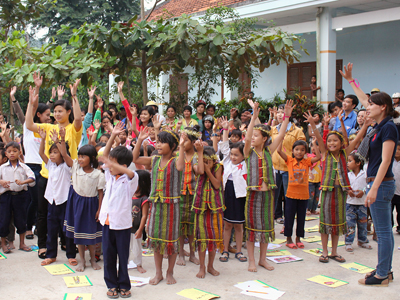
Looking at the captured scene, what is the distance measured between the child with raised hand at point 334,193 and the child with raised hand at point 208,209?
127 centimetres

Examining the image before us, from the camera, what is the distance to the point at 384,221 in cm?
374

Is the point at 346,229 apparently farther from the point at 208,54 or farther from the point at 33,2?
the point at 33,2

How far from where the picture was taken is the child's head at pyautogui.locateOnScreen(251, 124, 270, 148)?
441cm

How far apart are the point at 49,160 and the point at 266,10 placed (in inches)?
305

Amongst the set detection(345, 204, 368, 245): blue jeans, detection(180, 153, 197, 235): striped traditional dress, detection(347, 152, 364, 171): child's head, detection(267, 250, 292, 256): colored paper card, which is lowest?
detection(267, 250, 292, 256): colored paper card

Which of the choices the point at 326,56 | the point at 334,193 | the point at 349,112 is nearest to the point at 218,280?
the point at 334,193

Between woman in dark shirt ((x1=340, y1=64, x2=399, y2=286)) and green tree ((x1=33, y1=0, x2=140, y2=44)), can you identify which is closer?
woman in dark shirt ((x1=340, y1=64, x2=399, y2=286))

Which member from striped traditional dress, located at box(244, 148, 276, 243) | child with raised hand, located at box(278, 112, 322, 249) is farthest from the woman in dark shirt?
child with raised hand, located at box(278, 112, 322, 249)

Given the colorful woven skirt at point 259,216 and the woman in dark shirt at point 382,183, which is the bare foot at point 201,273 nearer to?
the colorful woven skirt at point 259,216

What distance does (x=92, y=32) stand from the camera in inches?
257

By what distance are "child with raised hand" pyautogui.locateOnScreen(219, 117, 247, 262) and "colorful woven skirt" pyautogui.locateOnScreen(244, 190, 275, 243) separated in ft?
0.79

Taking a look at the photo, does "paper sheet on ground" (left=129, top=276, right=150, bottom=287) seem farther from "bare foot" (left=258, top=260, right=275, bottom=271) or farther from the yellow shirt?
the yellow shirt

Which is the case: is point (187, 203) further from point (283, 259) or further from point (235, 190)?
point (283, 259)

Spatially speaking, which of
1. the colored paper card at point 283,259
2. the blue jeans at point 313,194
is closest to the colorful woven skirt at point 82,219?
the colored paper card at point 283,259
